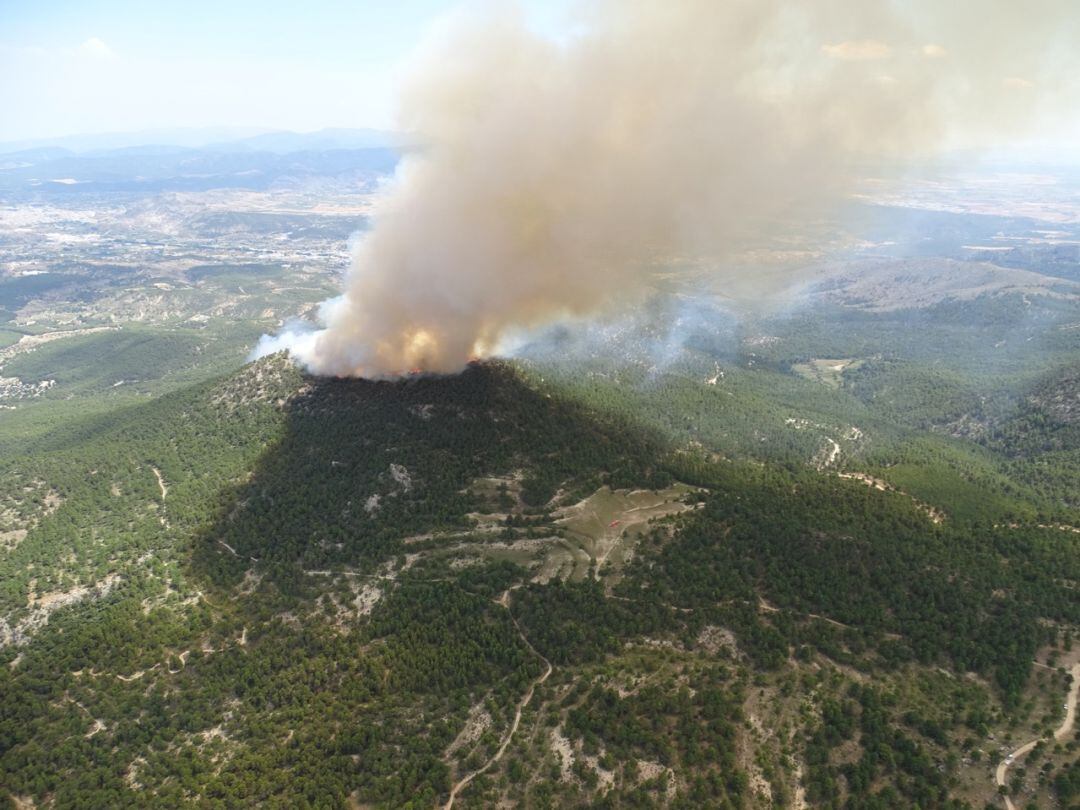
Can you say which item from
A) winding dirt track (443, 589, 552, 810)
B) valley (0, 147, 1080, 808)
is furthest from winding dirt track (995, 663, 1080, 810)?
winding dirt track (443, 589, 552, 810)

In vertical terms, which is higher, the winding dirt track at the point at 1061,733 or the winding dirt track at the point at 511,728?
the winding dirt track at the point at 1061,733

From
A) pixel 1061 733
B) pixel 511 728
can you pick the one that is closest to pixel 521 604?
pixel 511 728

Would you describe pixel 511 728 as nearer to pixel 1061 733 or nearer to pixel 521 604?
pixel 521 604

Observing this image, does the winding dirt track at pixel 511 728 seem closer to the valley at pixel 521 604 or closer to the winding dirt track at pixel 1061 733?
the valley at pixel 521 604

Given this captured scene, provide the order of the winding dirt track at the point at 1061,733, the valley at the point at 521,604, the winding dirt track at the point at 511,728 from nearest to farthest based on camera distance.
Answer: the winding dirt track at the point at 1061,733
the winding dirt track at the point at 511,728
the valley at the point at 521,604

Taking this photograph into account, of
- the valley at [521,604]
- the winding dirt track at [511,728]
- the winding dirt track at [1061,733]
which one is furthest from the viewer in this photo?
the valley at [521,604]

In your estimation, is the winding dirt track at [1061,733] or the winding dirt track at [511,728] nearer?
the winding dirt track at [1061,733]

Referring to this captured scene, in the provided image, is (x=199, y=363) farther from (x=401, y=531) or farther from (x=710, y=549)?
(x=710, y=549)

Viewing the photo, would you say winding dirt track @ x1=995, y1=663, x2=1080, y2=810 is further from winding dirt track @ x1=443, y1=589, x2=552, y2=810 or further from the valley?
winding dirt track @ x1=443, y1=589, x2=552, y2=810

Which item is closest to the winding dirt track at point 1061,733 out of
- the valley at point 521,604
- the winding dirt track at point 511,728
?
the valley at point 521,604
